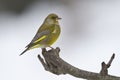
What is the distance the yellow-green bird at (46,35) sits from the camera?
2115 millimetres

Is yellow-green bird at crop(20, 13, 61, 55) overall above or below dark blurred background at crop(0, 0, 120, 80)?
above

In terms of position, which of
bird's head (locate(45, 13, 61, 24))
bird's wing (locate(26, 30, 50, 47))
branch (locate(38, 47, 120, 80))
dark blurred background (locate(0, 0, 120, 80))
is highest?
bird's head (locate(45, 13, 61, 24))

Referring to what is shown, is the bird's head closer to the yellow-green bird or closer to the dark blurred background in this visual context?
the yellow-green bird

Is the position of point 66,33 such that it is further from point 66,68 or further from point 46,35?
point 66,68

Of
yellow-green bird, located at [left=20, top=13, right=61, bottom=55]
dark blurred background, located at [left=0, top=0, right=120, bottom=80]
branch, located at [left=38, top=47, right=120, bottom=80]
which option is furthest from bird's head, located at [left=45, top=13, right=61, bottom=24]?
dark blurred background, located at [left=0, top=0, right=120, bottom=80]

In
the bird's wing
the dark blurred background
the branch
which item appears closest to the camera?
the branch

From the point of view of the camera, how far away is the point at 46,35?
2156 millimetres

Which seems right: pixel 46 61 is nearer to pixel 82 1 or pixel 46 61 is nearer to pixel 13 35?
pixel 13 35

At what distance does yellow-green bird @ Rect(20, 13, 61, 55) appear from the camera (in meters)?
2.12

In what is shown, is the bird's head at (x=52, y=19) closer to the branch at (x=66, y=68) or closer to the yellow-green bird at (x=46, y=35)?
the yellow-green bird at (x=46, y=35)

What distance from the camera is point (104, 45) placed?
3674 mm

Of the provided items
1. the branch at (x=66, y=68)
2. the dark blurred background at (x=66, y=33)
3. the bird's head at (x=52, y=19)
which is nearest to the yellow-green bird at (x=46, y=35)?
the bird's head at (x=52, y=19)

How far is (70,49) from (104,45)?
0.72 ft

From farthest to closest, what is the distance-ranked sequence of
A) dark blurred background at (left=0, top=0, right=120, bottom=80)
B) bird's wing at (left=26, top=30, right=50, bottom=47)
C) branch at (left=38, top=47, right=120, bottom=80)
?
dark blurred background at (left=0, top=0, right=120, bottom=80) < bird's wing at (left=26, top=30, right=50, bottom=47) < branch at (left=38, top=47, right=120, bottom=80)
